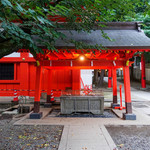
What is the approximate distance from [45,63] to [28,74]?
6759mm

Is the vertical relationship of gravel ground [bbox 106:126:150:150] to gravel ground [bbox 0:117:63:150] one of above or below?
below

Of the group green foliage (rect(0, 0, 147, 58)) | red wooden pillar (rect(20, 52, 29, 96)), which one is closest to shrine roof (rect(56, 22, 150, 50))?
green foliage (rect(0, 0, 147, 58))

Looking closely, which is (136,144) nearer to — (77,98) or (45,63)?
(77,98)

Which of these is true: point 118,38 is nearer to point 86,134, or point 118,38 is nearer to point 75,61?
point 75,61

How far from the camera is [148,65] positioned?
25.8 metres

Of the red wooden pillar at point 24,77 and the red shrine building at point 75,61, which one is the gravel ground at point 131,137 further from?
the red wooden pillar at point 24,77

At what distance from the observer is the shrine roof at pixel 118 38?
234 inches

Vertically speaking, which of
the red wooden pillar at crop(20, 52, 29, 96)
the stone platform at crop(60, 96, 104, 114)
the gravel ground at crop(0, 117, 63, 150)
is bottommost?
the gravel ground at crop(0, 117, 63, 150)

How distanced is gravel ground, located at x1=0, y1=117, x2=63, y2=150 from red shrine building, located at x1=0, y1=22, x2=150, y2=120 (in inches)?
61.4

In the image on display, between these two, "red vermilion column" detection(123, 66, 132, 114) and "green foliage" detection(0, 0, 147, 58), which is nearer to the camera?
"green foliage" detection(0, 0, 147, 58)

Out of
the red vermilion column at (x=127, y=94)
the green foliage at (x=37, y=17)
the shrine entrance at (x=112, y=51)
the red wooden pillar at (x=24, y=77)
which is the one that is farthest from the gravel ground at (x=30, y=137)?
the red wooden pillar at (x=24, y=77)

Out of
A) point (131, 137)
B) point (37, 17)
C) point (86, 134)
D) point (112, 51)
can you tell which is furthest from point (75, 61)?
point (37, 17)

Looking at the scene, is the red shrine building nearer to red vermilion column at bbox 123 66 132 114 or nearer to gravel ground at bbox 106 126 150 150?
red vermilion column at bbox 123 66 132 114

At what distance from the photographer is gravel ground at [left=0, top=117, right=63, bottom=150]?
3918mm
